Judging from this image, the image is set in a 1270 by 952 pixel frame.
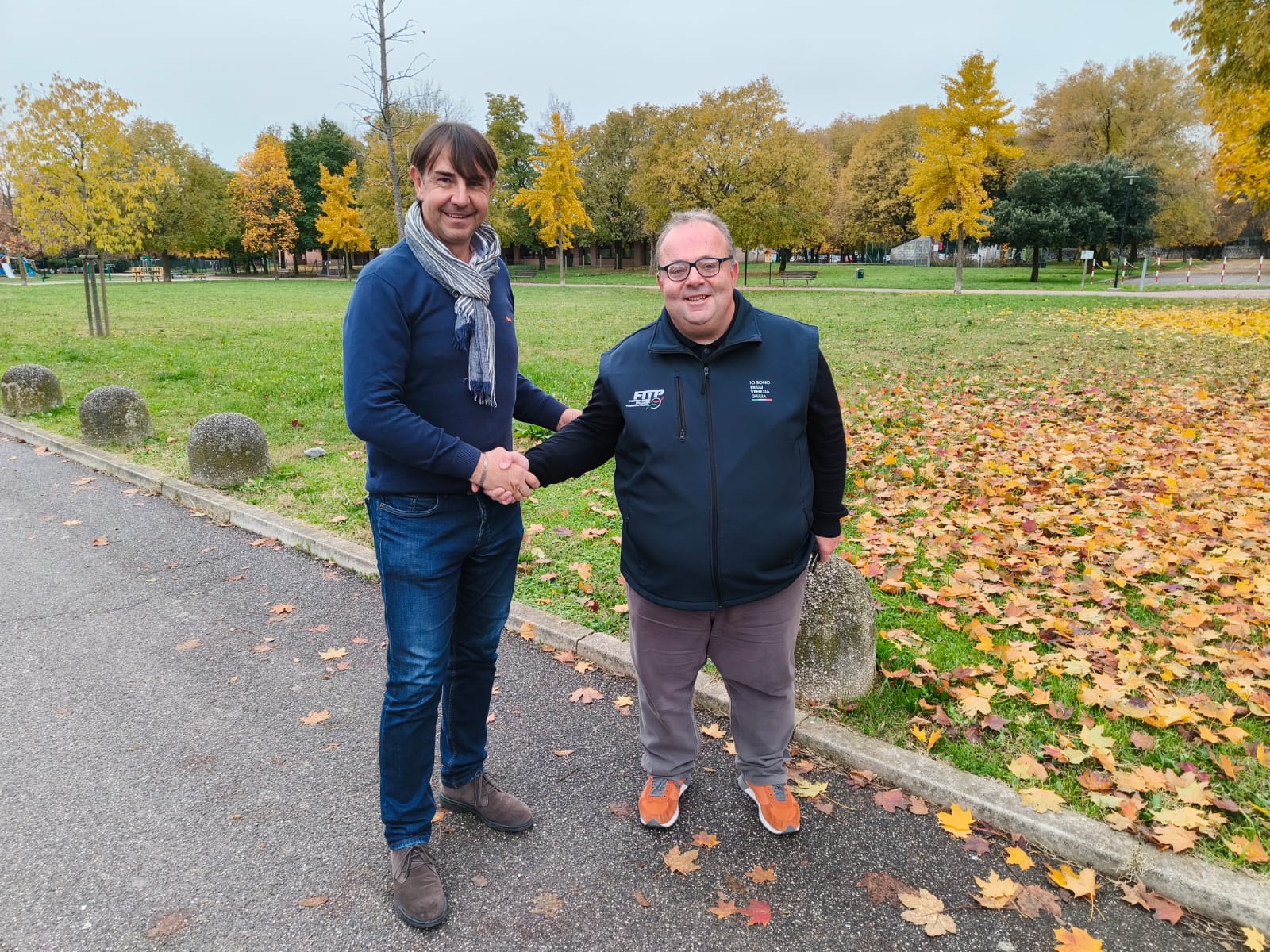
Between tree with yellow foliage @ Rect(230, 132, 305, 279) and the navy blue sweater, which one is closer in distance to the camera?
the navy blue sweater

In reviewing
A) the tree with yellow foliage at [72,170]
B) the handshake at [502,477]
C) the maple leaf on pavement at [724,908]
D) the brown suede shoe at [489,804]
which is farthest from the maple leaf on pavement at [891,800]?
the tree with yellow foliage at [72,170]

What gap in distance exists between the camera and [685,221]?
2.49 metres

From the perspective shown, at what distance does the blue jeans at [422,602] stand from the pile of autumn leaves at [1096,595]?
1.99m

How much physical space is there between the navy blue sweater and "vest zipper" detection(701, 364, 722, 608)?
2.21 feet

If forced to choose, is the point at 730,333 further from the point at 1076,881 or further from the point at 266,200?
the point at 266,200

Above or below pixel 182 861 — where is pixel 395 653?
above

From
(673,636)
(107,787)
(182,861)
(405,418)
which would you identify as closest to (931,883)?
(673,636)

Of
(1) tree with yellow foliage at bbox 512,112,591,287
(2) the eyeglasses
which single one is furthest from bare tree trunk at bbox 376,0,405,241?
(1) tree with yellow foliage at bbox 512,112,591,287

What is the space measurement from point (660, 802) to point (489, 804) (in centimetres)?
66

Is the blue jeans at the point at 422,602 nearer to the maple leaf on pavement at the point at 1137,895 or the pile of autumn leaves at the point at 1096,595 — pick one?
the pile of autumn leaves at the point at 1096,595

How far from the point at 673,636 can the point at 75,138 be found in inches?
769

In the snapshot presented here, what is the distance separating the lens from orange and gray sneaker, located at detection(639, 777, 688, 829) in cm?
293

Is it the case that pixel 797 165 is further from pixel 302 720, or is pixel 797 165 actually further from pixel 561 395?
pixel 302 720

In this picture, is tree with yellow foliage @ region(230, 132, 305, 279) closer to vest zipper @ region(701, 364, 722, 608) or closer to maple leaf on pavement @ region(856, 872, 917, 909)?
vest zipper @ region(701, 364, 722, 608)
